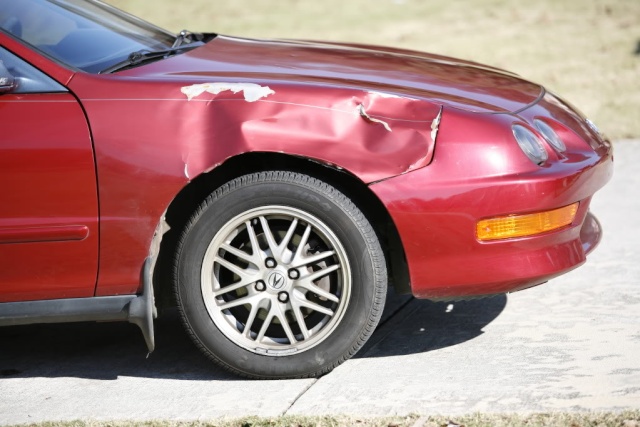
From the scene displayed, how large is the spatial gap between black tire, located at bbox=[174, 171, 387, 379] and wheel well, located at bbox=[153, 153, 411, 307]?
10cm

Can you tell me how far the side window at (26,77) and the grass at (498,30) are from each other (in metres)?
5.21

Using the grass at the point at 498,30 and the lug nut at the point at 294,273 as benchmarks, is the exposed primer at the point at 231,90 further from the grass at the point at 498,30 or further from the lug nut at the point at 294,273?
the grass at the point at 498,30

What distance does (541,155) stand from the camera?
3934 millimetres

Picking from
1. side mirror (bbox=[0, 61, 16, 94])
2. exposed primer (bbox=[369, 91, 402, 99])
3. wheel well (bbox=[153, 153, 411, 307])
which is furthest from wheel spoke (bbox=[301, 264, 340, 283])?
side mirror (bbox=[0, 61, 16, 94])

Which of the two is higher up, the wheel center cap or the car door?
the car door

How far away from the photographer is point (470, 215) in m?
3.79

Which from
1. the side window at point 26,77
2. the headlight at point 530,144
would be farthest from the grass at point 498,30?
the side window at point 26,77

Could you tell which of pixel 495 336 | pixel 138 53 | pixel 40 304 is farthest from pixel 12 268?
pixel 495 336

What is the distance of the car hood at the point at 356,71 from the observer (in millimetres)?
4074

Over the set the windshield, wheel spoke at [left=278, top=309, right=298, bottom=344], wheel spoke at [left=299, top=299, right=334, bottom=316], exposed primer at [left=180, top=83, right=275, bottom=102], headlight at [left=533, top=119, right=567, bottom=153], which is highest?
the windshield

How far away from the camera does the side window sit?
3936 mm

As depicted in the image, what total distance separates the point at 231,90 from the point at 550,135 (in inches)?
49.1

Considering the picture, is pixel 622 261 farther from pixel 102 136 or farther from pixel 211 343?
pixel 102 136

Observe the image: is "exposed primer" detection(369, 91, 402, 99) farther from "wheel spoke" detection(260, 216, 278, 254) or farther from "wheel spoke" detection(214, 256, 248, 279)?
"wheel spoke" detection(214, 256, 248, 279)
